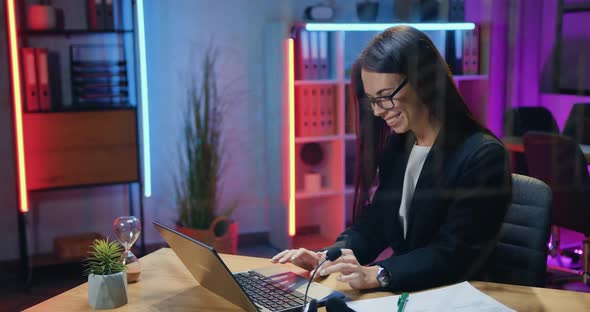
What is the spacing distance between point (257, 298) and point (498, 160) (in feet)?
2.06

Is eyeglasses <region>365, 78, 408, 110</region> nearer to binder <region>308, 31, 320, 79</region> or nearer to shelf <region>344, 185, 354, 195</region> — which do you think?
binder <region>308, 31, 320, 79</region>

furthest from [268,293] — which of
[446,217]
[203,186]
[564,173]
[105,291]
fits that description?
[203,186]

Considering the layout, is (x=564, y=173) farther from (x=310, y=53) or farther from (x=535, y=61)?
(x=310, y=53)

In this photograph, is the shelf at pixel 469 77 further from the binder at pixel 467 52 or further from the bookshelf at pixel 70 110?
the bookshelf at pixel 70 110

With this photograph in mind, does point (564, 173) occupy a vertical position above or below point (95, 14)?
below

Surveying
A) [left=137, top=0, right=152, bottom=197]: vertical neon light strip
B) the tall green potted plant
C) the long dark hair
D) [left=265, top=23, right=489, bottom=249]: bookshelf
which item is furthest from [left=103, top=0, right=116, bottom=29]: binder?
the long dark hair

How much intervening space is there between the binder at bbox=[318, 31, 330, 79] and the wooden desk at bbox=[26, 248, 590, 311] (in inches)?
90.5

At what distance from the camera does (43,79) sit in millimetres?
3197

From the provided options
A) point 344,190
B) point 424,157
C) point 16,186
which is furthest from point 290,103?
point 424,157

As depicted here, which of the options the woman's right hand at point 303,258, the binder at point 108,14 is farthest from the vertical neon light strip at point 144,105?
the woman's right hand at point 303,258

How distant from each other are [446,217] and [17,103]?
227 cm

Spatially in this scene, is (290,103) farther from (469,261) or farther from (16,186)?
(469,261)

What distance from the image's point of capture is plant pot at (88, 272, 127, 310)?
1266 mm

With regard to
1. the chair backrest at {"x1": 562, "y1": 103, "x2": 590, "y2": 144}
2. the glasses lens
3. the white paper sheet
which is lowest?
the white paper sheet
